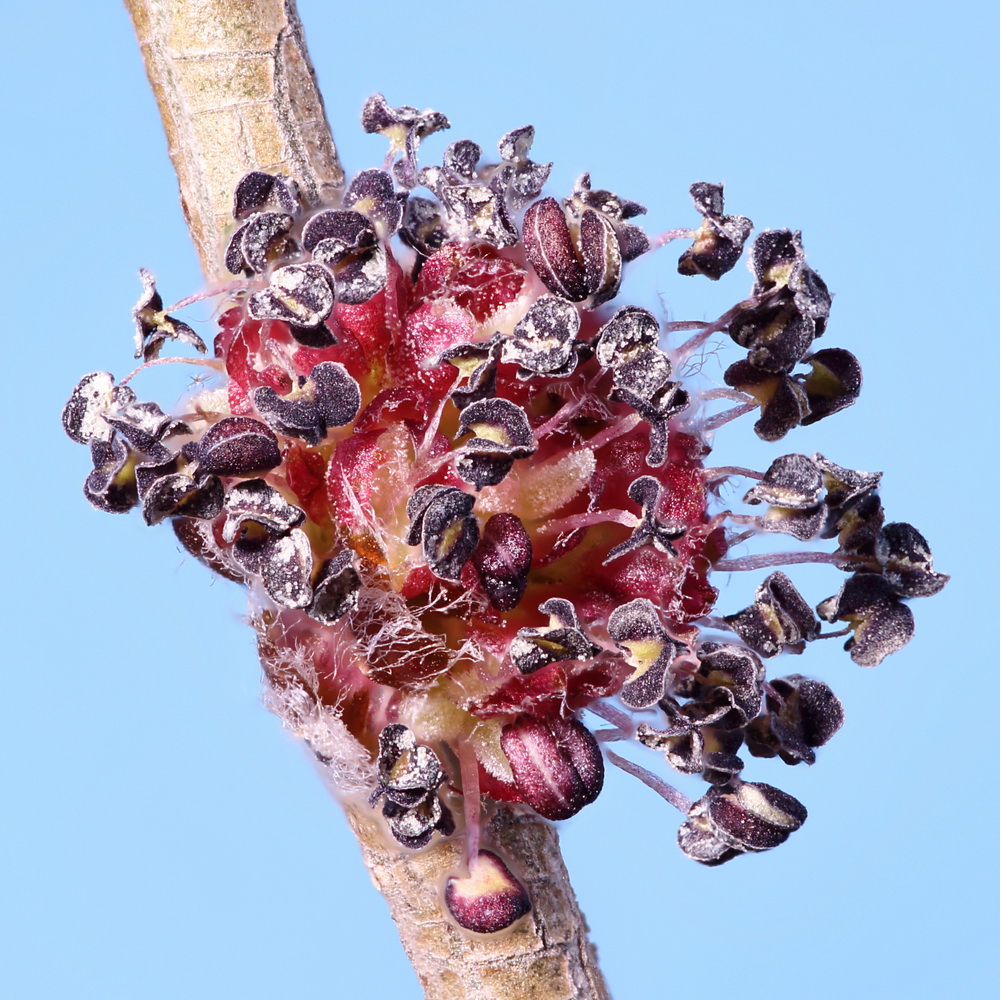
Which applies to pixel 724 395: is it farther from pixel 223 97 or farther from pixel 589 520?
pixel 223 97

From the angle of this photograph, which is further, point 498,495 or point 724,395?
point 724,395

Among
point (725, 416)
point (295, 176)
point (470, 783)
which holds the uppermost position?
point (295, 176)

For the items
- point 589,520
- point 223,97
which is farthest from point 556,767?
point 223,97

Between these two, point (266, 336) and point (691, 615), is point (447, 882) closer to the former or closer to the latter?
point (691, 615)

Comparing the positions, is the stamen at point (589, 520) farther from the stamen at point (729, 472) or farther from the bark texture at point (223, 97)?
the bark texture at point (223, 97)

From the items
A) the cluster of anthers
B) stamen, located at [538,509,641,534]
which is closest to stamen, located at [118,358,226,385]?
the cluster of anthers

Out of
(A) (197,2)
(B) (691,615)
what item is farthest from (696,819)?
(A) (197,2)

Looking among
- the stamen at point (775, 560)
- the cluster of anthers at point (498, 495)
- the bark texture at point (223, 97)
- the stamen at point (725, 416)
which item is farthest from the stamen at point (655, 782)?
the bark texture at point (223, 97)
